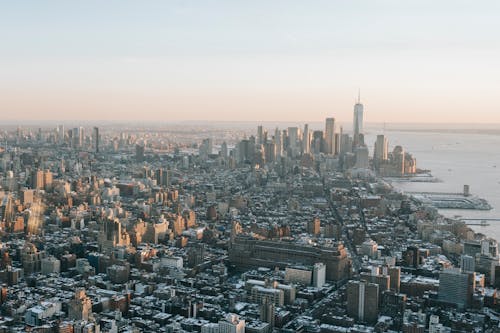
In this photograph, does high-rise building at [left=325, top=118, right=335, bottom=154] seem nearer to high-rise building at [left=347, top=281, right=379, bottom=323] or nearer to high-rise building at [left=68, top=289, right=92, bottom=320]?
high-rise building at [left=347, top=281, right=379, bottom=323]

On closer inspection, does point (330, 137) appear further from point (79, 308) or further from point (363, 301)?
point (79, 308)

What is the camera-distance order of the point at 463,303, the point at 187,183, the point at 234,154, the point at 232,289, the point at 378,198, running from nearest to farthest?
1. the point at 463,303
2. the point at 232,289
3. the point at 378,198
4. the point at 187,183
5. the point at 234,154

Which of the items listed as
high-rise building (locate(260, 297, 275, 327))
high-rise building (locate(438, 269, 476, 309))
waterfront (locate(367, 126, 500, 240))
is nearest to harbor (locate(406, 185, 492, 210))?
waterfront (locate(367, 126, 500, 240))

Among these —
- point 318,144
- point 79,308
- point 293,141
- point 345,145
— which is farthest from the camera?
point 293,141

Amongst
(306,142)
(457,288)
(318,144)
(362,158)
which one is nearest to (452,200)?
(362,158)

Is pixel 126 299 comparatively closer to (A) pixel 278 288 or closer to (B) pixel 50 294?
(B) pixel 50 294

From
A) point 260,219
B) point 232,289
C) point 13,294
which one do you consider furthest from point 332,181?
point 13,294
